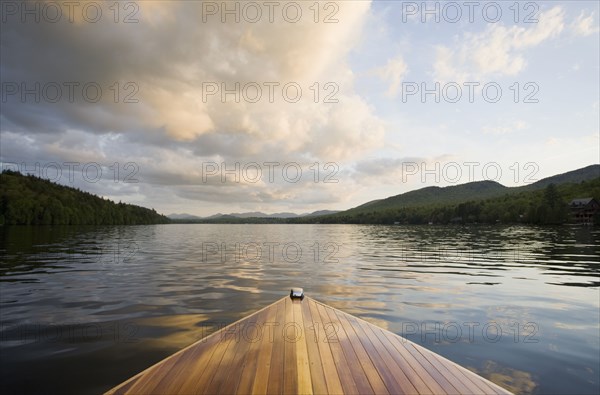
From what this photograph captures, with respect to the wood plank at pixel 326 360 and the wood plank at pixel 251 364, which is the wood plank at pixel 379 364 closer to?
the wood plank at pixel 326 360

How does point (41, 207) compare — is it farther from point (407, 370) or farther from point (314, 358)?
point (407, 370)

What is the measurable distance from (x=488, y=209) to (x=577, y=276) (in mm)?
153003

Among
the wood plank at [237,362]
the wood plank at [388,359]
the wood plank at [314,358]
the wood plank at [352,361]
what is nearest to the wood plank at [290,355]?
the wood plank at [314,358]

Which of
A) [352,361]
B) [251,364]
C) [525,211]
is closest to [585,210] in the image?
[525,211]

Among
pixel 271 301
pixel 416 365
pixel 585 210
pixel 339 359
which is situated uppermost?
pixel 585 210

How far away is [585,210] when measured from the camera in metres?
120

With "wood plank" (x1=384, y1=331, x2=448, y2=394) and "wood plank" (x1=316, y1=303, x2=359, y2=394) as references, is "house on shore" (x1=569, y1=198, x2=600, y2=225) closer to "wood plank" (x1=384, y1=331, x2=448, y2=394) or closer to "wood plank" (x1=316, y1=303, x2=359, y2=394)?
"wood plank" (x1=384, y1=331, x2=448, y2=394)

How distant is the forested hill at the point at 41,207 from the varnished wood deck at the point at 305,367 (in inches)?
5665

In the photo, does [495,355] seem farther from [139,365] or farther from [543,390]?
[139,365]

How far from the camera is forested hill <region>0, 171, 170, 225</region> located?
120 m

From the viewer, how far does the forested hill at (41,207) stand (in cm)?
11988

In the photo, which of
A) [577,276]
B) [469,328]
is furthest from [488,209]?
[469,328]

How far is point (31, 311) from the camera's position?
1294 centimetres

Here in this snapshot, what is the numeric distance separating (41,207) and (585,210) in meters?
204
